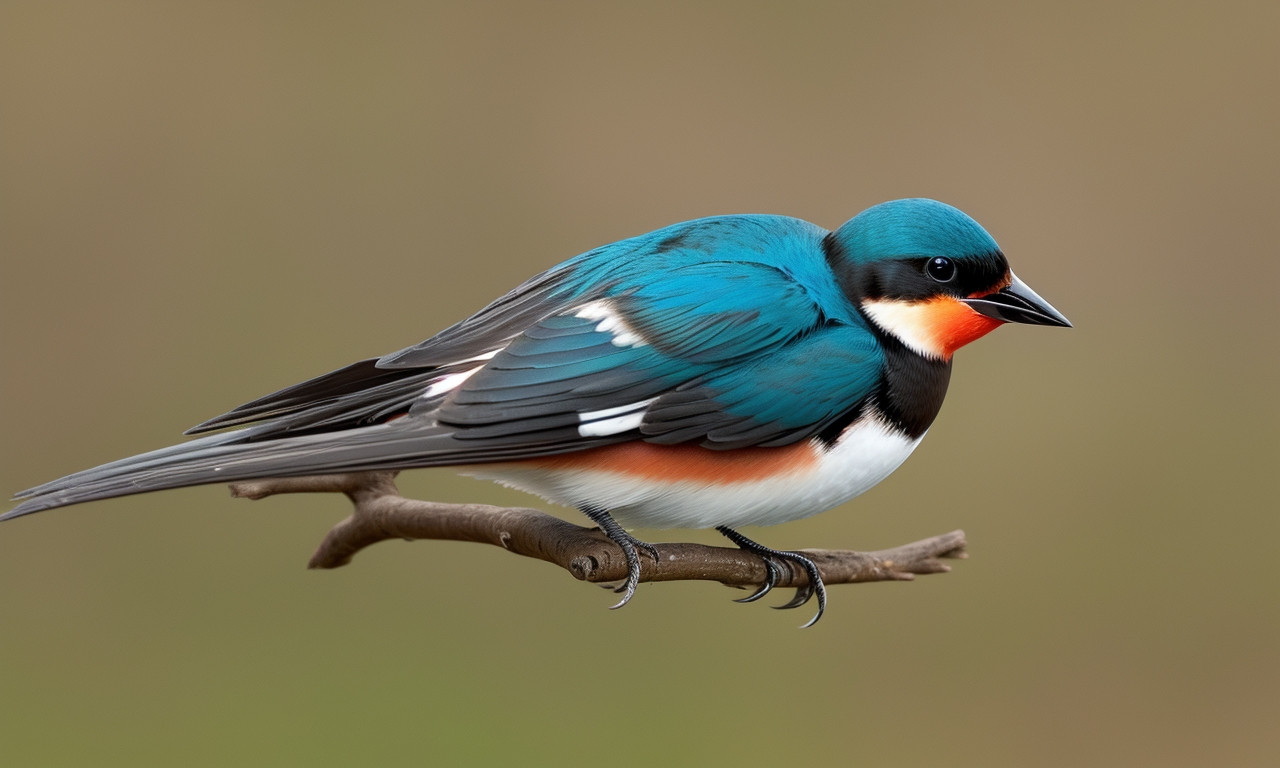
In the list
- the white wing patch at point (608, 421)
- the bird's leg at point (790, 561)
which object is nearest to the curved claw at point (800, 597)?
the bird's leg at point (790, 561)

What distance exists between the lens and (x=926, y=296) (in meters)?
1.81

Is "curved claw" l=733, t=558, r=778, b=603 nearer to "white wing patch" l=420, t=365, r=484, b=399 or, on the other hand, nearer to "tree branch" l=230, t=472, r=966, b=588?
"tree branch" l=230, t=472, r=966, b=588

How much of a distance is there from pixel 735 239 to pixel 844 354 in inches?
9.5

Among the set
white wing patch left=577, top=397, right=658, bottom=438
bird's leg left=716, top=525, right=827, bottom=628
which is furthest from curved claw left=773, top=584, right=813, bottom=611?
white wing patch left=577, top=397, right=658, bottom=438

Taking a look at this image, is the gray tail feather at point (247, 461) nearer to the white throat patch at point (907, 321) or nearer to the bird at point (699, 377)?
the bird at point (699, 377)

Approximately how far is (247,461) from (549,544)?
0.42 m

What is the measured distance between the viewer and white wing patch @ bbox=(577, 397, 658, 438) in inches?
65.2

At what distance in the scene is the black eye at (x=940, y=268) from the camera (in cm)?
180

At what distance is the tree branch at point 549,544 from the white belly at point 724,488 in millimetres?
47

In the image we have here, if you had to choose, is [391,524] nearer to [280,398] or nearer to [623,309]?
[280,398]

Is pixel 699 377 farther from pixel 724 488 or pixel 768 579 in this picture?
pixel 768 579

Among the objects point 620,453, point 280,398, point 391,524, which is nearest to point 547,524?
point 620,453

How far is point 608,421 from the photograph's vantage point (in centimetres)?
167

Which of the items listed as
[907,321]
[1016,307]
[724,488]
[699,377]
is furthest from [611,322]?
[1016,307]
